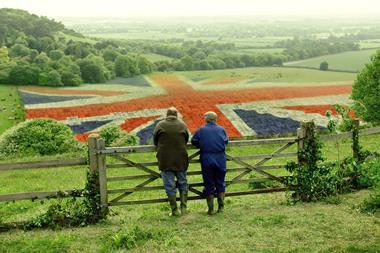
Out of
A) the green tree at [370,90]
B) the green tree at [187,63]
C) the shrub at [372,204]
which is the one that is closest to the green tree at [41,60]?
the green tree at [187,63]

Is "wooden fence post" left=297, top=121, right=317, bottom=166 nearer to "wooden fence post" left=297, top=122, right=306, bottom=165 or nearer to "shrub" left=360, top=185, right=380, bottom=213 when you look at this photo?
"wooden fence post" left=297, top=122, right=306, bottom=165

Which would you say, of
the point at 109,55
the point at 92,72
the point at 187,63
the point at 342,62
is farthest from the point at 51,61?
the point at 342,62

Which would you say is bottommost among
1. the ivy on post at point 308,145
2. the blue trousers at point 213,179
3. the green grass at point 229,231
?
the green grass at point 229,231

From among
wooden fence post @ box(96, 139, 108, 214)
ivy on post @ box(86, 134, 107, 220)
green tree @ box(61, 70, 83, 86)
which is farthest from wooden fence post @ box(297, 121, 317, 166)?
green tree @ box(61, 70, 83, 86)

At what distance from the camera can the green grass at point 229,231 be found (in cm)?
979

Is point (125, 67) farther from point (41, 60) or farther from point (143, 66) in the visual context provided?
point (41, 60)

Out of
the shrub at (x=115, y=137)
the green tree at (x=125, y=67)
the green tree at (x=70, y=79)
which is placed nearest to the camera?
the shrub at (x=115, y=137)

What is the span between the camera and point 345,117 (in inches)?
545

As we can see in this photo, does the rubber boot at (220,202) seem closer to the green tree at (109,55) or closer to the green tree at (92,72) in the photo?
the green tree at (92,72)

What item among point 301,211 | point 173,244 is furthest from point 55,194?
point 301,211

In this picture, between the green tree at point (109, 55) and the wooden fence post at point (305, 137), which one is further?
the green tree at point (109, 55)

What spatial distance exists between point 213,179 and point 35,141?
25304mm

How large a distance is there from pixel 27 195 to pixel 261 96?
5147 cm

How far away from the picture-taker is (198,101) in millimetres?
57312
